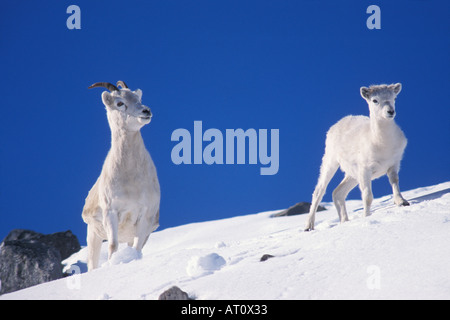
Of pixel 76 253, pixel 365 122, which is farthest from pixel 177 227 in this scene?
pixel 365 122

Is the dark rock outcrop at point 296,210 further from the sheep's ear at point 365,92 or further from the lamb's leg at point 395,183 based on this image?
the lamb's leg at point 395,183

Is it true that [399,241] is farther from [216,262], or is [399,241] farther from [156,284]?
[156,284]

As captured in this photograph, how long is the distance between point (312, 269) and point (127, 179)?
3.71 metres

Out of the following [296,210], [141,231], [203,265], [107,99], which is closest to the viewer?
[203,265]

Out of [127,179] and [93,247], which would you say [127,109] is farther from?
[93,247]

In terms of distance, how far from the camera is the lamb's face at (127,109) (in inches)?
326

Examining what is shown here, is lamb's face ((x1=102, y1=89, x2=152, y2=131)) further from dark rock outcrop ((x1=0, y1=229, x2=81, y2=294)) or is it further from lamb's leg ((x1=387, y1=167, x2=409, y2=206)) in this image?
dark rock outcrop ((x1=0, y1=229, x2=81, y2=294))

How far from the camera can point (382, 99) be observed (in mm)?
9766

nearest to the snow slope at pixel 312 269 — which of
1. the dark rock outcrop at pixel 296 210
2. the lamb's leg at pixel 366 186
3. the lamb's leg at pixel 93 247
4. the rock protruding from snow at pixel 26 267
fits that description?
the lamb's leg at pixel 366 186

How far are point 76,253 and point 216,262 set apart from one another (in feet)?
49.4

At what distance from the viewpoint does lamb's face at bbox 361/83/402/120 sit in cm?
941

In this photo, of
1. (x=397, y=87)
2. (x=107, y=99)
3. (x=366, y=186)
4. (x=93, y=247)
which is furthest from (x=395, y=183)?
(x=93, y=247)

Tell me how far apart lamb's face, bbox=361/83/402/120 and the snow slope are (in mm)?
2068

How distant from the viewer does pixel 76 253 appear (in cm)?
2014
